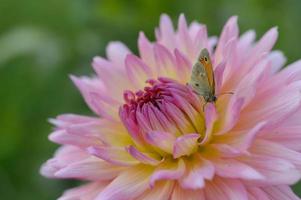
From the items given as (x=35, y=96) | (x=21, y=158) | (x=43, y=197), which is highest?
(x=35, y=96)

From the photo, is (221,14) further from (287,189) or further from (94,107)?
(287,189)

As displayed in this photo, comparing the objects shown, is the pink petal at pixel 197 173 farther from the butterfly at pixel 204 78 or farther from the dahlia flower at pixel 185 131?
the butterfly at pixel 204 78

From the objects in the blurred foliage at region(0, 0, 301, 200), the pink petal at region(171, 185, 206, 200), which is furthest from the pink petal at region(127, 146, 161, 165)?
the blurred foliage at region(0, 0, 301, 200)

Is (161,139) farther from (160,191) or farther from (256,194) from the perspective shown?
(256,194)

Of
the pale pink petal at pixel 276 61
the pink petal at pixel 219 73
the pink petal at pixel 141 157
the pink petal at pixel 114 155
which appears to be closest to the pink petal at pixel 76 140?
the pink petal at pixel 114 155

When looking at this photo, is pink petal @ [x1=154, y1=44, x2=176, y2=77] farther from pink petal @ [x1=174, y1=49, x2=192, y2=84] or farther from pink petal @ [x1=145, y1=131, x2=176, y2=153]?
pink petal @ [x1=145, y1=131, x2=176, y2=153]

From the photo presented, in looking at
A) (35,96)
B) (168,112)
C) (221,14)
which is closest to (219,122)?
(168,112)
